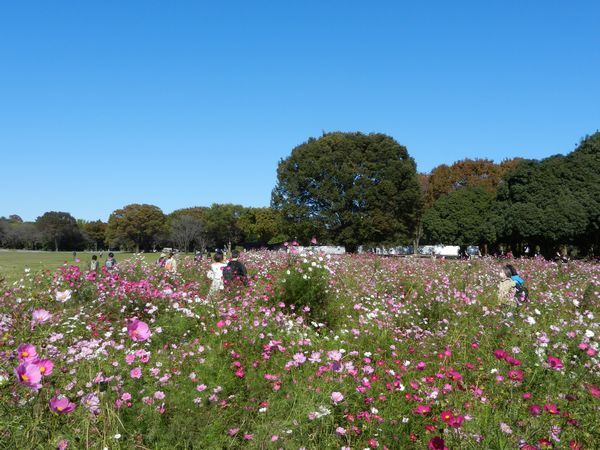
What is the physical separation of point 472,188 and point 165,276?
41.4 m

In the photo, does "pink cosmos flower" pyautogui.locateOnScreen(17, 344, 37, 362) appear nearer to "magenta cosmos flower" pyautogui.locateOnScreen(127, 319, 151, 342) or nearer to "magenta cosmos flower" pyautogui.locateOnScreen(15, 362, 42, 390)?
"magenta cosmos flower" pyautogui.locateOnScreen(15, 362, 42, 390)

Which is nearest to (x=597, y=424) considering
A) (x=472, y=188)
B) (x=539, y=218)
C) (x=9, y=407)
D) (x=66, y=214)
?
(x=9, y=407)

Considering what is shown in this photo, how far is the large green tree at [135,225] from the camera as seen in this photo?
89.9 metres

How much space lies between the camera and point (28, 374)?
1.80 meters

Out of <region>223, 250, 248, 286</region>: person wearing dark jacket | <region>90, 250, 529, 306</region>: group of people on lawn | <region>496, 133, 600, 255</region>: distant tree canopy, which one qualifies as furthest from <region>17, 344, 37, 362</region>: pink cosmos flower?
<region>496, 133, 600, 255</region>: distant tree canopy

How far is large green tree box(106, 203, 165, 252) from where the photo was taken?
3538 inches

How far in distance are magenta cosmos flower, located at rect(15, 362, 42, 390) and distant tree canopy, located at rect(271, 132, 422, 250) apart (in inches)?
1351

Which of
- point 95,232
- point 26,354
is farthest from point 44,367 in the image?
point 95,232

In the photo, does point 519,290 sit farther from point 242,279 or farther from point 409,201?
point 409,201

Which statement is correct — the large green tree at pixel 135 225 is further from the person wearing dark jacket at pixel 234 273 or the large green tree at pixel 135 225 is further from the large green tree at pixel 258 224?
the person wearing dark jacket at pixel 234 273

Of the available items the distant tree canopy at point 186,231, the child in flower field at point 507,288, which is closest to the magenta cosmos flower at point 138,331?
the child in flower field at point 507,288

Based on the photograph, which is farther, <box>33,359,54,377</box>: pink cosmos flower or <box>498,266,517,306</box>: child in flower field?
<box>498,266,517,306</box>: child in flower field

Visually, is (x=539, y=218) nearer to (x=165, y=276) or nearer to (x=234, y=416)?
(x=165, y=276)

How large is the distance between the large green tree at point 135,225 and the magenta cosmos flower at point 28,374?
9229 centimetres
